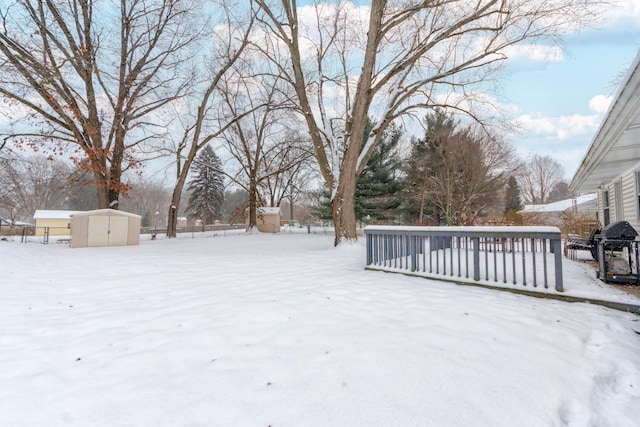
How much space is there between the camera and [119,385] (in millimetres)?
1823

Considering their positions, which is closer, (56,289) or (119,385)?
(119,385)

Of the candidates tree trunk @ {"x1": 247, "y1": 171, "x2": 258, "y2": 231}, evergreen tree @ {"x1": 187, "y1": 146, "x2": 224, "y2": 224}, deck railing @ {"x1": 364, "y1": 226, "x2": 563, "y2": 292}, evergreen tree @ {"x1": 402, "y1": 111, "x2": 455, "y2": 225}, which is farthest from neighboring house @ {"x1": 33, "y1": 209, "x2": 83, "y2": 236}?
deck railing @ {"x1": 364, "y1": 226, "x2": 563, "y2": 292}

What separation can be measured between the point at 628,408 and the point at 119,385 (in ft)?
10.2

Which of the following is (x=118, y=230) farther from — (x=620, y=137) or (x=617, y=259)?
(x=620, y=137)

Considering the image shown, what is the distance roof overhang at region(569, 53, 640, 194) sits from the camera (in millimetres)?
3158

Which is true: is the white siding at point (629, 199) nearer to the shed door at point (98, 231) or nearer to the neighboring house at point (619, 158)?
the neighboring house at point (619, 158)

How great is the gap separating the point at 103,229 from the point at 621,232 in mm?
14888

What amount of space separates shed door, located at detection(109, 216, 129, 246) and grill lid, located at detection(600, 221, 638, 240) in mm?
14542

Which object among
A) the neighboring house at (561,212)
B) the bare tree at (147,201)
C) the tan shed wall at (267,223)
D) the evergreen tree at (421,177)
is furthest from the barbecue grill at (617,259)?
the bare tree at (147,201)

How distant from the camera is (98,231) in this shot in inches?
432


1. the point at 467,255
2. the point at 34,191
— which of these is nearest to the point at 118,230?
the point at 467,255

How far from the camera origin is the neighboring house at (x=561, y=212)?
51.0 ft

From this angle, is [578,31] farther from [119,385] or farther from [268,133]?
[268,133]

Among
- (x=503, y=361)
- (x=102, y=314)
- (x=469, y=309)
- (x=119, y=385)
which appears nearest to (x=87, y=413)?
(x=119, y=385)
